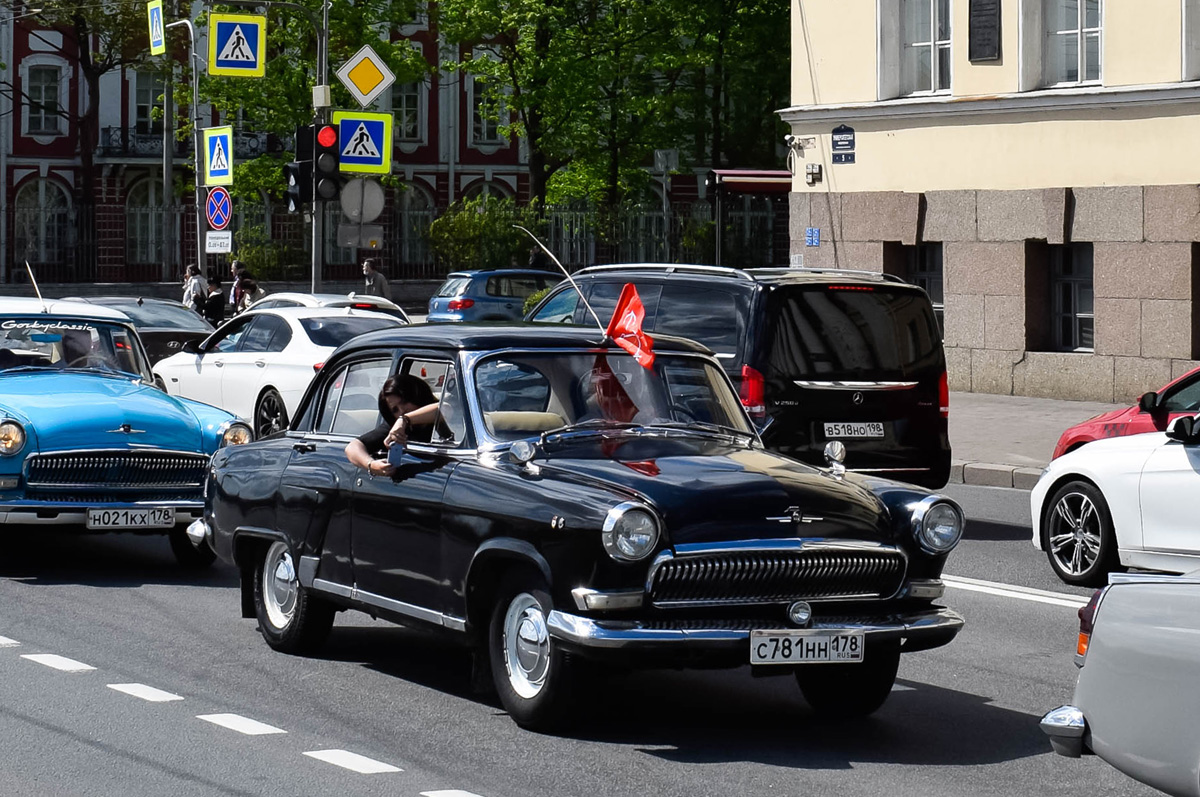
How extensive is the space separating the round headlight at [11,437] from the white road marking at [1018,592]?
17.9 feet

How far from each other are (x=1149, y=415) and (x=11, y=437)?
7.24 m

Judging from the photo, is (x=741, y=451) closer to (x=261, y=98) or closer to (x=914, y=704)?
(x=914, y=704)

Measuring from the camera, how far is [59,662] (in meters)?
9.24

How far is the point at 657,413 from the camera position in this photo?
8469mm

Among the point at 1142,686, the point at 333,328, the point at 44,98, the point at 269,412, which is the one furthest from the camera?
the point at 44,98

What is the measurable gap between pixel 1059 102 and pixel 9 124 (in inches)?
1857

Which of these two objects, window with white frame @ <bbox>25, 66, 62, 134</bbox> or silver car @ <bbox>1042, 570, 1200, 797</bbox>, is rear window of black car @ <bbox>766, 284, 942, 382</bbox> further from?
window with white frame @ <bbox>25, 66, 62, 134</bbox>

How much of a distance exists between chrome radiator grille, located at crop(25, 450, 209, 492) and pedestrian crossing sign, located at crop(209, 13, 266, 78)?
18781mm

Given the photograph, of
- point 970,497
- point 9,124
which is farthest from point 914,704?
point 9,124

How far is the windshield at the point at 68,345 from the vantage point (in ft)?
44.1

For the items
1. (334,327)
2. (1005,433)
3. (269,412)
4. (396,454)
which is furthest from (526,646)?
(1005,433)

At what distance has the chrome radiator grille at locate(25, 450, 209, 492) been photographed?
469 inches

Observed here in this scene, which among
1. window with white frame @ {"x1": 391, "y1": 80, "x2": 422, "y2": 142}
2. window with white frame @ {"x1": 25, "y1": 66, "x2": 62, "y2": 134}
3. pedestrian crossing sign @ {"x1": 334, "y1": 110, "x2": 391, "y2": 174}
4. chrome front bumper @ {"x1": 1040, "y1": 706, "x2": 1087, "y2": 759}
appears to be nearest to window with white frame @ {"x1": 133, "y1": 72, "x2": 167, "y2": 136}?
window with white frame @ {"x1": 25, "y1": 66, "x2": 62, "y2": 134}

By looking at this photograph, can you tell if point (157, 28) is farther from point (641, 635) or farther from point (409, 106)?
point (409, 106)
